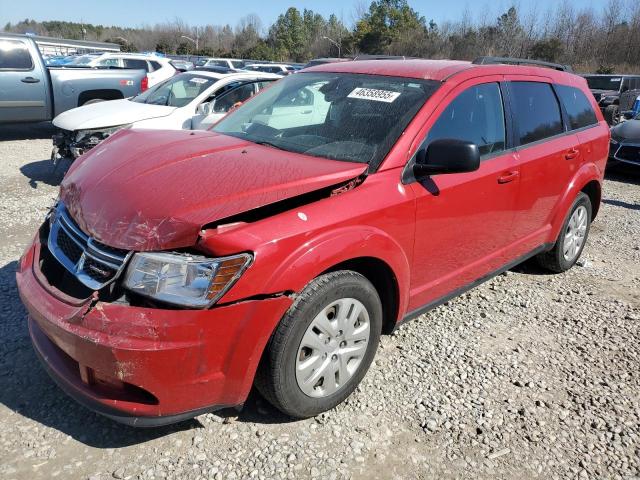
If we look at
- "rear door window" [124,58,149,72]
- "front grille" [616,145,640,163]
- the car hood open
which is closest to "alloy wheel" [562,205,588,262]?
"front grille" [616,145,640,163]

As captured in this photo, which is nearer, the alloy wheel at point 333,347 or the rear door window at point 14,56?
the alloy wheel at point 333,347

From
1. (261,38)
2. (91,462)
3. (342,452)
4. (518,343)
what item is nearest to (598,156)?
(518,343)

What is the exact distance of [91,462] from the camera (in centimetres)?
241

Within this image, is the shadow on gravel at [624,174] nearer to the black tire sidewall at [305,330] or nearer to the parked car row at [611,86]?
the parked car row at [611,86]

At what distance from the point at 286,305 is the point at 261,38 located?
9234 cm

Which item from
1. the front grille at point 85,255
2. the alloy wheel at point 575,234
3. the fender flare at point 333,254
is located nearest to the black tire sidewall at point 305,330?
the fender flare at point 333,254

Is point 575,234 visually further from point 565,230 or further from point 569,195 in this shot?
point 569,195

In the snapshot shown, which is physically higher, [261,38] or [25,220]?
[261,38]

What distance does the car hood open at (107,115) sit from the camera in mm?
7141

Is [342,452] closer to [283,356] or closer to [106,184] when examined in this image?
[283,356]

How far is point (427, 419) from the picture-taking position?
2807 mm

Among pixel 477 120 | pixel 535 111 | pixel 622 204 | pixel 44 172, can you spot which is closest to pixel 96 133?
pixel 44 172

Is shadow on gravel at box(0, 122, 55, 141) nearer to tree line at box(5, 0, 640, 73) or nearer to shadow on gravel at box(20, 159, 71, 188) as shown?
shadow on gravel at box(20, 159, 71, 188)

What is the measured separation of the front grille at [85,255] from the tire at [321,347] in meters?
Result: 0.76
